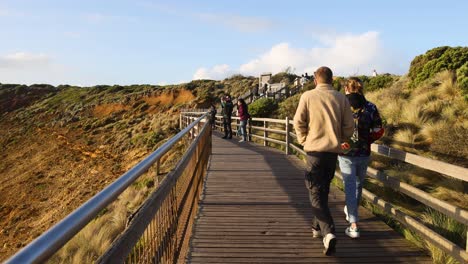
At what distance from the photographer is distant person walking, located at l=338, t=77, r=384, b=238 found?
17.3ft

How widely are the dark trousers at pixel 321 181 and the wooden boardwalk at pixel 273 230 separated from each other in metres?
0.36

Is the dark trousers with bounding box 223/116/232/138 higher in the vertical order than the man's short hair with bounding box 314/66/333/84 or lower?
lower

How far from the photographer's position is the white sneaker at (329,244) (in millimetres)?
4574

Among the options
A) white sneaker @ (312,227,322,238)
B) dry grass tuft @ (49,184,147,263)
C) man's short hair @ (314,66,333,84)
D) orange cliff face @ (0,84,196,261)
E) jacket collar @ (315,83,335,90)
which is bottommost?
orange cliff face @ (0,84,196,261)

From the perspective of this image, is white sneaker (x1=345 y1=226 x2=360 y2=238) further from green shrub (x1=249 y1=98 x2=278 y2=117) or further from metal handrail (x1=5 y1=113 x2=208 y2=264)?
green shrub (x1=249 y1=98 x2=278 y2=117)

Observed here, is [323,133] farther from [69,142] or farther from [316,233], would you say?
[69,142]

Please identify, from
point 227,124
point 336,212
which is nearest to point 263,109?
point 227,124

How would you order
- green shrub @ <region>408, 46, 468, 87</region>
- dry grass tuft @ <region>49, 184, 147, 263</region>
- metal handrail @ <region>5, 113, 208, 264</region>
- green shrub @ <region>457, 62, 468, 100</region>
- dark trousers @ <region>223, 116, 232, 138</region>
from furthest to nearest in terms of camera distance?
1. dark trousers @ <region>223, 116, 232, 138</region>
2. green shrub @ <region>408, 46, 468, 87</region>
3. green shrub @ <region>457, 62, 468, 100</region>
4. dry grass tuft @ <region>49, 184, 147, 263</region>
5. metal handrail @ <region>5, 113, 208, 264</region>

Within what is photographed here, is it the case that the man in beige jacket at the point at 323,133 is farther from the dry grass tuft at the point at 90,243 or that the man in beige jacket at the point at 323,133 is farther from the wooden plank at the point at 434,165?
the dry grass tuft at the point at 90,243

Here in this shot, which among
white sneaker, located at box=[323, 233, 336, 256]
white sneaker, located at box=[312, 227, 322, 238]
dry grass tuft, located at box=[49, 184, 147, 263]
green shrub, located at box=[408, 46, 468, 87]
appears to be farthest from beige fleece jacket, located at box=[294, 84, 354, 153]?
green shrub, located at box=[408, 46, 468, 87]

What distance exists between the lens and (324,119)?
4676mm

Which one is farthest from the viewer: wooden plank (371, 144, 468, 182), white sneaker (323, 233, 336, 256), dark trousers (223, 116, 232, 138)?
dark trousers (223, 116, 232, 138)

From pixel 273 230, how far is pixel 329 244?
3.76ft

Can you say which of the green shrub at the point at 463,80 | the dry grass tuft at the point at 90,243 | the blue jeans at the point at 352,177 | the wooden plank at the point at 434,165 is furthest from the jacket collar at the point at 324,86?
the green shrub at the point at 463,80
